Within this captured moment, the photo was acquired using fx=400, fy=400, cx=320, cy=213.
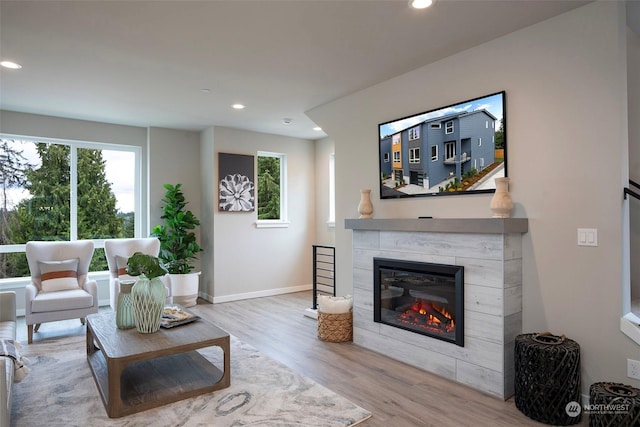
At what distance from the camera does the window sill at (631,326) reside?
2.27 metres

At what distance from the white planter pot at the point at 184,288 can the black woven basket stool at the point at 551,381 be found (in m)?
4.21

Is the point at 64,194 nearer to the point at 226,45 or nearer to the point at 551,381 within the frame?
the point at 226,45

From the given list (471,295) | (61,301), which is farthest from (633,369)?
(61,301)

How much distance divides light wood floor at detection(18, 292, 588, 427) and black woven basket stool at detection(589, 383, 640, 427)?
34cm

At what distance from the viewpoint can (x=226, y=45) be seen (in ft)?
10.0

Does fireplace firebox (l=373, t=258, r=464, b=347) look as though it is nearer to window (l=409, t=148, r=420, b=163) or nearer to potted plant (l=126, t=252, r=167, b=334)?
window (l=409, t=148, r=420, b=163)

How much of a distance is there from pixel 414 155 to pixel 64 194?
15.3ft

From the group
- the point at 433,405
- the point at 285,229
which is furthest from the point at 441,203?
the point at 285,229

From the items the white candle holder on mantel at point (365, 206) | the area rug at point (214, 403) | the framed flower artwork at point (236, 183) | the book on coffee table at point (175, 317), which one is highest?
the framed flower artwork at point (236, 183)

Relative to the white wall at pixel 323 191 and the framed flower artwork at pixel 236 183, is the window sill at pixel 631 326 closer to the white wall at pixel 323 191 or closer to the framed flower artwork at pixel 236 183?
the white wall at pixel 323 191

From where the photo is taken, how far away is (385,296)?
11.7 ft

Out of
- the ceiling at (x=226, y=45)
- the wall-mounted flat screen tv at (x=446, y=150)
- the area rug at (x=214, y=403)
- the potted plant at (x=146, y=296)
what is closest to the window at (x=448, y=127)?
the wall-mounted flat screen tv at (x=446, y=150)

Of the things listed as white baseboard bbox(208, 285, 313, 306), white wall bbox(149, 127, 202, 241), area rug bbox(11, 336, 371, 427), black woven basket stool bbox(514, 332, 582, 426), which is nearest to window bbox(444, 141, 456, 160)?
black woven basket stool bbox(514, 332, 582, 426)

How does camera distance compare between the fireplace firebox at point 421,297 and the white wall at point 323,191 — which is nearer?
the fireplace firebox at point 421,297
